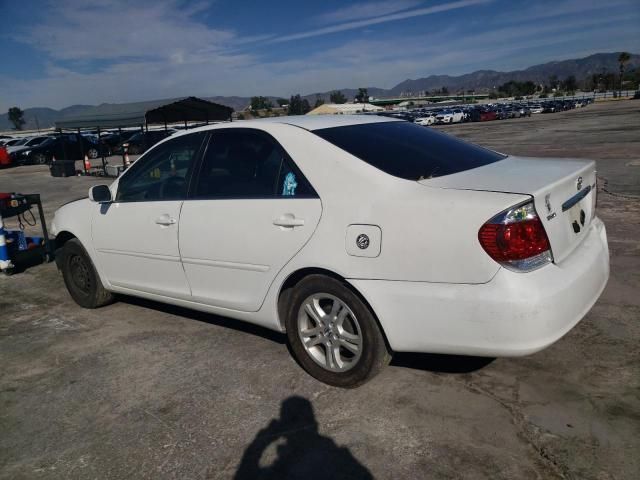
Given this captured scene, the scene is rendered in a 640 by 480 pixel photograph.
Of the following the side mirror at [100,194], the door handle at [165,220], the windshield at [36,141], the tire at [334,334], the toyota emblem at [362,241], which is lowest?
the tire at [334,334]

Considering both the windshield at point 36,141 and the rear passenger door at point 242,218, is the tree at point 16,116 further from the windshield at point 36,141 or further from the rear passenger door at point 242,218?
the rear passenger door at point 242,218

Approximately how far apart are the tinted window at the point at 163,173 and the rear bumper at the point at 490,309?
1.77m

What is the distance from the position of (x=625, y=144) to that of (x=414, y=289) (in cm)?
1843

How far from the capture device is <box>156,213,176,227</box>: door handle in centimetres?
378

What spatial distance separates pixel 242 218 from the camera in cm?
334

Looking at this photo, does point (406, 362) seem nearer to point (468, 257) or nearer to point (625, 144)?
point (468, 257)

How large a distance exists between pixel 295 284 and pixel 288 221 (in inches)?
15.9

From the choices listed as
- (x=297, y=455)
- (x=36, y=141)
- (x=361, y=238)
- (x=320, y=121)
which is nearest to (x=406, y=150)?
(x=320, y=121)

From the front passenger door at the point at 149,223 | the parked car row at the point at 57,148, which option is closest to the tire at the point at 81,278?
the front passenger door at the point at 149,223

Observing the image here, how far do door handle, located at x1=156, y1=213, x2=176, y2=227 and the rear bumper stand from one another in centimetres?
163

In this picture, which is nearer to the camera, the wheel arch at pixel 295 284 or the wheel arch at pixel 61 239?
the wheel arch at pixel 295 284

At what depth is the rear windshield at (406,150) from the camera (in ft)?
9.96

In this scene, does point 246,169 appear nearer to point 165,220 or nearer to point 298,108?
point 165,220

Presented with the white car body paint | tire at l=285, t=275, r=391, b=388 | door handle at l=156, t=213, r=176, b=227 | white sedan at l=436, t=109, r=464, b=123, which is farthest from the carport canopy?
white sedan at l=436, t=109, r=464, b=123
